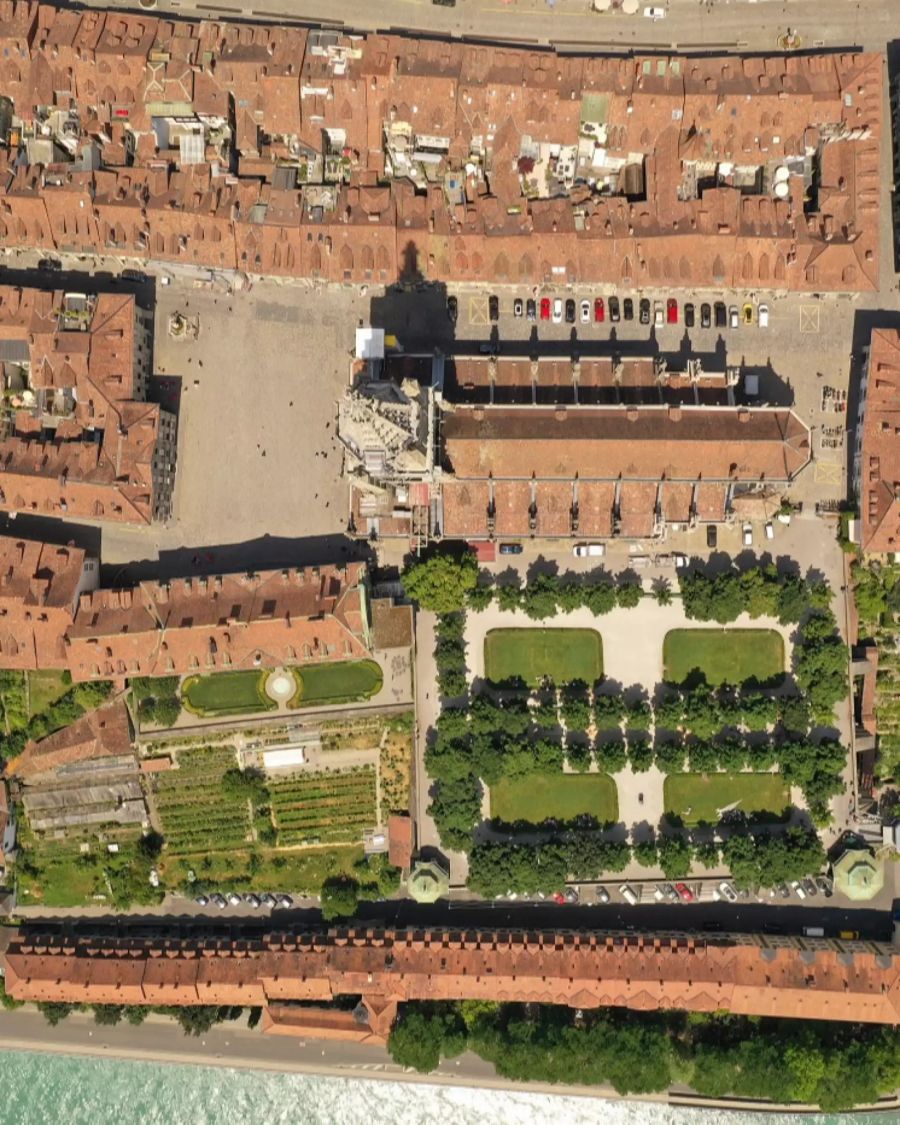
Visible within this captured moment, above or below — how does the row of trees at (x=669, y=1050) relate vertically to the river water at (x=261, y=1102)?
above

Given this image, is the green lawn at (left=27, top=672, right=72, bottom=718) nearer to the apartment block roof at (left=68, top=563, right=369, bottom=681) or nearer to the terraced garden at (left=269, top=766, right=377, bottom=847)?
the apartment block roof at (left=68, top=563, right=369, bottom=681)

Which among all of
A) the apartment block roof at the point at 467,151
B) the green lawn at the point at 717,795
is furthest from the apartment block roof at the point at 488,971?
the apartment block roof at the point at 467,151

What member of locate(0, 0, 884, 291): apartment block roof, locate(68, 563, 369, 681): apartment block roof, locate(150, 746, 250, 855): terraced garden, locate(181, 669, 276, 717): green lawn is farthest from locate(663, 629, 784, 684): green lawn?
locate(150, 746, 250, 855): terraced garden

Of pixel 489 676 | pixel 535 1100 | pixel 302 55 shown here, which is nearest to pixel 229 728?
pixel 489 676

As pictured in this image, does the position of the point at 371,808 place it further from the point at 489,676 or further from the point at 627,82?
the point at 627,82

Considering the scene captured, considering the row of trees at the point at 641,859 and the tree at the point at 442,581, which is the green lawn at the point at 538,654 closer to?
the tree at the point at 442,581
